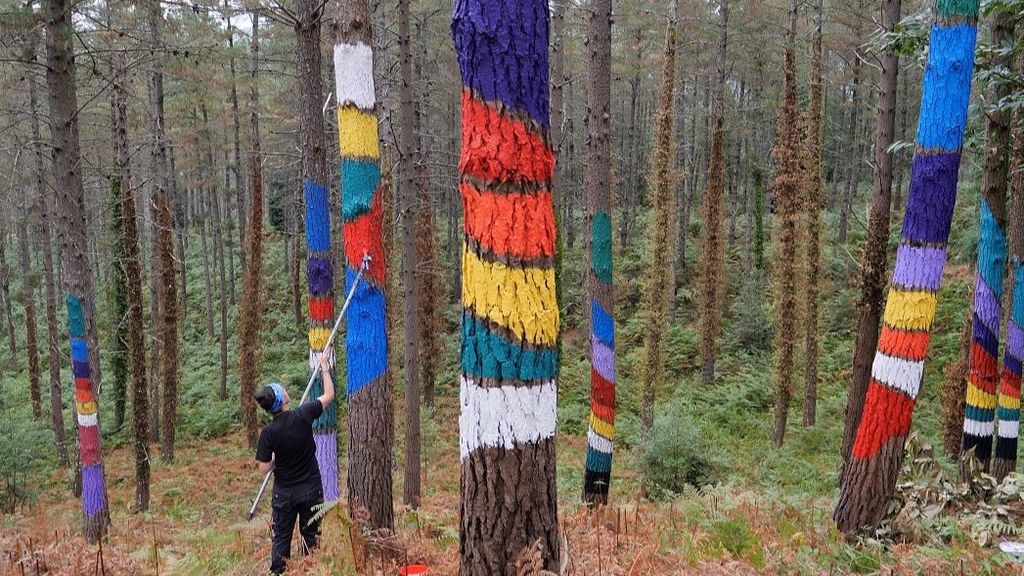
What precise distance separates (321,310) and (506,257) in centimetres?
515

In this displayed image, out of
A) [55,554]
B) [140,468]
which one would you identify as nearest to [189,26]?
[140,468]

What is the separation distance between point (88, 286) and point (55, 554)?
5.19 metres

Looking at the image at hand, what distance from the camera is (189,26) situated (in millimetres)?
20203

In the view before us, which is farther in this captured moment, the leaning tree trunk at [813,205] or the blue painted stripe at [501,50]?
the leaning tree trunk at [813,205]

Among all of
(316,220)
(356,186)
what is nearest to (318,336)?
(316,220)

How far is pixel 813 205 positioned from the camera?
610 inches

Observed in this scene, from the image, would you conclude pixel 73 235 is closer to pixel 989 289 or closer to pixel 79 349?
pixel 79 349

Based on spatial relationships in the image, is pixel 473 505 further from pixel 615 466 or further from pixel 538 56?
pixel 615 466

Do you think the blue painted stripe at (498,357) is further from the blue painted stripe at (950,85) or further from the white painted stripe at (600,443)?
the white painted stripe at (600,443)

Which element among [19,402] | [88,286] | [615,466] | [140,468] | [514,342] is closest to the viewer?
[514,342]

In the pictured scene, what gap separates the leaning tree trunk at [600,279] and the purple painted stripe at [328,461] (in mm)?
3338

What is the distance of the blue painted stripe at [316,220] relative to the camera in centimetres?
714

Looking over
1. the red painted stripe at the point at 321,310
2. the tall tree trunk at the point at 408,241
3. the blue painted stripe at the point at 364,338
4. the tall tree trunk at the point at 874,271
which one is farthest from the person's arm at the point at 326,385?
the tall tree trunk at the point at 874,271

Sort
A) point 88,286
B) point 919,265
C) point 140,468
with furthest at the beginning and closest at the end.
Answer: point 140,468 < point 88,286 < point 919,265
